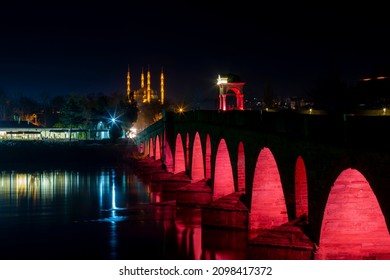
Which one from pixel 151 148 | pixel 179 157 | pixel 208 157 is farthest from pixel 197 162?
pixel 151 148

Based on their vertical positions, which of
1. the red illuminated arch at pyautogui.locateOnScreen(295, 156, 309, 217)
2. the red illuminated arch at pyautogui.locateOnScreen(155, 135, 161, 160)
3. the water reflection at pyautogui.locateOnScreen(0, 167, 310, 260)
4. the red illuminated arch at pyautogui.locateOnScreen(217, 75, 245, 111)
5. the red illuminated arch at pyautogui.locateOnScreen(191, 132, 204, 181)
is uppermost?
the red illuminated arch at pyautogui.locateOnScreen(217, 75, 245, 111)

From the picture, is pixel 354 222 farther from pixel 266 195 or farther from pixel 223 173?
pixel 223 173

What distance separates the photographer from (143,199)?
58.8 metres

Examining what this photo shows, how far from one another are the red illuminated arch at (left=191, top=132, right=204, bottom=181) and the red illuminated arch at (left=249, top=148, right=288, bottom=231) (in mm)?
22270

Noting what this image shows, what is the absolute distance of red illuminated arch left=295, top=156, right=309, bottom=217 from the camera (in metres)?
28.2

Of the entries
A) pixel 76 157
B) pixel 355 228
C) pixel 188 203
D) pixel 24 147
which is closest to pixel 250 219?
pixel 355 228

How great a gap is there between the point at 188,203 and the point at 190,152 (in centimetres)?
964

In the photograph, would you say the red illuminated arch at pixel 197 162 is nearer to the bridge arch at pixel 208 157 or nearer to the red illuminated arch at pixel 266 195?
the bridge arch at pixel 208 157

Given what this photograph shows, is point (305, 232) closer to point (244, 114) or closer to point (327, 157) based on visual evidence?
point (327, 157)

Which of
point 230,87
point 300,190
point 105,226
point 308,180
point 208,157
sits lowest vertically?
point 105,226

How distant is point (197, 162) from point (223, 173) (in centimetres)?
1200

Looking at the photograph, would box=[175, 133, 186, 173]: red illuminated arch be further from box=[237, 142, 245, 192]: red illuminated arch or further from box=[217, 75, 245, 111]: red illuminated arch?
box=[237, 142, 245, 192]: red illuminated arch

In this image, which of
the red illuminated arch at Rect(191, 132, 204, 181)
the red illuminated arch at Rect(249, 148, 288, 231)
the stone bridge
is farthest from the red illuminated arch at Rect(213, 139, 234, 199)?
the red illuminated arch at Rect(191, 132, 204, 181)

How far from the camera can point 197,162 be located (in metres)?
57.7
